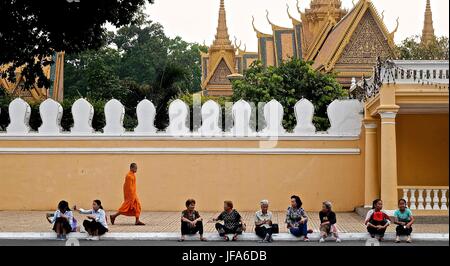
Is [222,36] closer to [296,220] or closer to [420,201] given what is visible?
[420,201]

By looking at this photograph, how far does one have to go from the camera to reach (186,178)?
18.2m

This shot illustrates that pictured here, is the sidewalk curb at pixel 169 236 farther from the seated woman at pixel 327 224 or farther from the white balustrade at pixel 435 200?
the white balustrade at pixel 435 200

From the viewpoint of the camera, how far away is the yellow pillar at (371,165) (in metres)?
17.6

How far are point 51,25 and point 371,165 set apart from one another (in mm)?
6465

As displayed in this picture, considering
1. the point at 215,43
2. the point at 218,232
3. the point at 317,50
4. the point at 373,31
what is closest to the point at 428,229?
the point at 218,232

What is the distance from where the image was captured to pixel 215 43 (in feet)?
169

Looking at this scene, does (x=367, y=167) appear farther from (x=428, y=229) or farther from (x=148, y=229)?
(x=148, y=229)

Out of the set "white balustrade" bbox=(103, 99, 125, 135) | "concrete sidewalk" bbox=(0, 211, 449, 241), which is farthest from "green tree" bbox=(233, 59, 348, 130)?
"concrete sidewalk" bbox=(0, 211, 449, 241)

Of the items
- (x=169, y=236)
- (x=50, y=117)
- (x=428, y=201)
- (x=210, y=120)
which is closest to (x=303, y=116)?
(x=210, y=120)

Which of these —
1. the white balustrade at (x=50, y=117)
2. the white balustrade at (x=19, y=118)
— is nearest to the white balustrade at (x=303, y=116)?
the white balustrade at (x=50, y=117)

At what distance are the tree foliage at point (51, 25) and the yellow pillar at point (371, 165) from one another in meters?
4.83

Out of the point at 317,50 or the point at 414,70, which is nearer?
the point at 414,70
